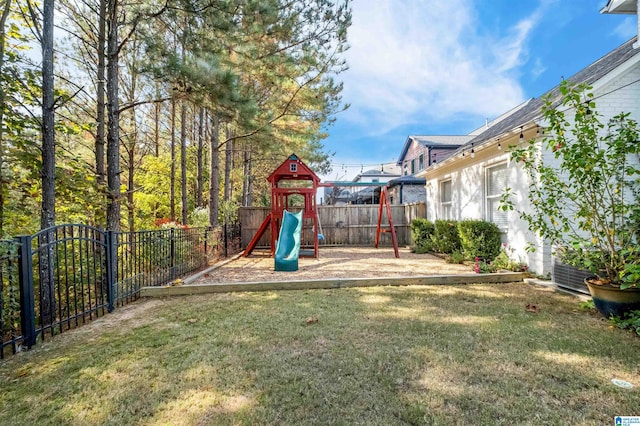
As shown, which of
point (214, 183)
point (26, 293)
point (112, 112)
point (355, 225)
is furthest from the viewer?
point (355, 225)

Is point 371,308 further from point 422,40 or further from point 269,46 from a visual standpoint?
point 422,40

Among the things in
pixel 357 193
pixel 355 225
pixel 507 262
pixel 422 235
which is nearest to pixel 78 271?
pixel 507 262

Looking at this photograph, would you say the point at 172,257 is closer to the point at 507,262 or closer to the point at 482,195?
the point at 507,262

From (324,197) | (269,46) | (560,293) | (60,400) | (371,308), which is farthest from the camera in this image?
(324,197)

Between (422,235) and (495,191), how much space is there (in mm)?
3149

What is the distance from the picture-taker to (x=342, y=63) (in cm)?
915

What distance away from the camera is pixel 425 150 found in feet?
69.1

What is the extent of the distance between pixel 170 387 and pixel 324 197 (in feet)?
86.5

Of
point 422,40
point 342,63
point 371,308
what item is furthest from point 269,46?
point 371,308

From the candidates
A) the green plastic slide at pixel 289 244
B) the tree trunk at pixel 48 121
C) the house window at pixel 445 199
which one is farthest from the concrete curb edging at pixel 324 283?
the house window at pixel 445 199

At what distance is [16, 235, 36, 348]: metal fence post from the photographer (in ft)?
9.09

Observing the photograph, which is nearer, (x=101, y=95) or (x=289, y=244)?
(x=101, y=95)

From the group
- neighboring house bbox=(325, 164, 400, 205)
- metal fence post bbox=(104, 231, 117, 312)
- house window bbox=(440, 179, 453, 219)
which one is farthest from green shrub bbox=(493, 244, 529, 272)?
neighboring house bbox=(325, 164, 400, 205)

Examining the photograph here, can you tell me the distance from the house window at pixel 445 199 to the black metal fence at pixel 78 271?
709 centimetres
